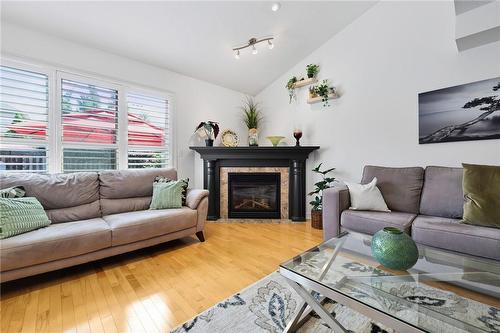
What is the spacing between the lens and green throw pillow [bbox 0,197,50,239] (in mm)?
1658

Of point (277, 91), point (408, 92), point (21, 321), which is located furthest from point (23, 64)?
point (408, 92)

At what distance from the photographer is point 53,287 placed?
172 cm

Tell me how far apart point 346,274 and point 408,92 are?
2542 millimetres

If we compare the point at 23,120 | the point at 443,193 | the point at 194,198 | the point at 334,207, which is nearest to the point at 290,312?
the point at 334,207

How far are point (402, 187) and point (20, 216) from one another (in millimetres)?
3622

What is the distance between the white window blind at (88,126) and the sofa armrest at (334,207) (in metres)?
2.79

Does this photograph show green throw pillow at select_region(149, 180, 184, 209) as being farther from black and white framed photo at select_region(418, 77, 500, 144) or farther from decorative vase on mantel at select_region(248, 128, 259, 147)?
black and white framed photo at select_region(418, 77, 500, 144)

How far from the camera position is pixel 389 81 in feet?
9.25

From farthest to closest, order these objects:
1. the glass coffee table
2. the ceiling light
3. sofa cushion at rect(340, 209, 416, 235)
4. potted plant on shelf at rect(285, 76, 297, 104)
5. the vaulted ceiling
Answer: potted plant on shelf at rect(285, 76, 297, 104) < the ceiling light < the vaulted ceiling < sofa cushion at rect(340, 209, 416, 235) < the glass coffee table

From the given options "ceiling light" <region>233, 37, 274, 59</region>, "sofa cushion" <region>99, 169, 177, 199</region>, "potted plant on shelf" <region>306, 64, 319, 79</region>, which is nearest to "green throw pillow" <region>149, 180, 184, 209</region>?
"sofa cushion" <region>99, 169, 177, 199</region>

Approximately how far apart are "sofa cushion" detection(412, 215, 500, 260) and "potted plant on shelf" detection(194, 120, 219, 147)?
2.84m

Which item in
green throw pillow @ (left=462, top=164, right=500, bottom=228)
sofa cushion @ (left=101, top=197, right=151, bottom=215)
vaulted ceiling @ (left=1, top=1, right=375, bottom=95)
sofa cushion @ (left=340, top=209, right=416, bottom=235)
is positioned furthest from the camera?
sofa cushion @ (left=101, top=197, right=151, bottom=215)

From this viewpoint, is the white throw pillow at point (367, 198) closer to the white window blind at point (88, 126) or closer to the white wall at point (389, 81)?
the white wall at point (389, 81)

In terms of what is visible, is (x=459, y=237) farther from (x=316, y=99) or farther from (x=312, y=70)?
(x=312, y=70)
